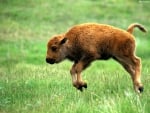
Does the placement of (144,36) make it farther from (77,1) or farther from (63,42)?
(63,42)

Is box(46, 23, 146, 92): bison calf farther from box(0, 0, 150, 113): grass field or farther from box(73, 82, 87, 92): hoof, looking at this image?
box(0, 0, 150, 113): grass field

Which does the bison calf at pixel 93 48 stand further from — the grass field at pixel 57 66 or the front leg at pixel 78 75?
the grass field at pixel 57 66

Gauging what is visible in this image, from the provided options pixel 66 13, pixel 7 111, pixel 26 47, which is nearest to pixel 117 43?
pixel 7 111

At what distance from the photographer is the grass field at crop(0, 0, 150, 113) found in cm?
966

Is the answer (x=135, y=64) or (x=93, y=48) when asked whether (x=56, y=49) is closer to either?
(x=93, y=48)

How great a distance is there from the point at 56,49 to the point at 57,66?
576 centimetres

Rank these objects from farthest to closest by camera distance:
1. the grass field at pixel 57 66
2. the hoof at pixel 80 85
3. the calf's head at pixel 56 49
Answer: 1. the calf's head at pixel 56 49
2. the hoof at pixel 80 85
3. the grass field at pixel 57 66

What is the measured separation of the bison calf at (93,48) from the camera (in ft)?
35.7

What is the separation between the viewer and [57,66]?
17.0 meters

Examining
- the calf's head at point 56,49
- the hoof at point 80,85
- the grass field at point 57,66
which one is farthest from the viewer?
the calf's head at point 56,49

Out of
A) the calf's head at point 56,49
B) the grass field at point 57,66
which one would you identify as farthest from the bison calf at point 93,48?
the grass field at point 57,66

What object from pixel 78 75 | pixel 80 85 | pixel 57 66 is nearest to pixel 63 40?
pixel 78 75

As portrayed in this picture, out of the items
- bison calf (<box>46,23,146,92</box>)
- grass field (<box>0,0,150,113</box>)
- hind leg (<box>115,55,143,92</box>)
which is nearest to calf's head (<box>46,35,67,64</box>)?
bison calf (<box>46,23,146,92</box>)

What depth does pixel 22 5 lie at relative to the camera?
29.8 metres
